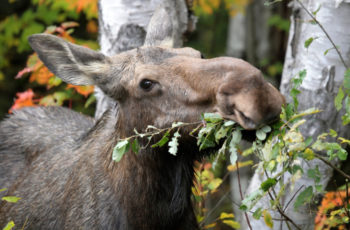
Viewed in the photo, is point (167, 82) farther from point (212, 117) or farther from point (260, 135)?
point (260, 135)

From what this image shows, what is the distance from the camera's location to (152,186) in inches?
163

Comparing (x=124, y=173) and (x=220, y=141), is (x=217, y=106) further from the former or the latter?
(x=124, y=173)

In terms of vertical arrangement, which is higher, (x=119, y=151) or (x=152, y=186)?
(x=119, y=151)

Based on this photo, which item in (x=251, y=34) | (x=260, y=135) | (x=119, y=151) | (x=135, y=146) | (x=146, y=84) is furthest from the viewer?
(x=251, y=34)

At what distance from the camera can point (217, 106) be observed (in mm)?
3396

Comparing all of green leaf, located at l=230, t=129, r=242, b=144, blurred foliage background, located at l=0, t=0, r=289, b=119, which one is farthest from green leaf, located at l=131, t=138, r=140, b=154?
blurred foliage background, located at l=0, t=0, r=289, b=119

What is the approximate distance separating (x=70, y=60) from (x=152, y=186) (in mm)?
1194

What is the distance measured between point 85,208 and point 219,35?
10974mm

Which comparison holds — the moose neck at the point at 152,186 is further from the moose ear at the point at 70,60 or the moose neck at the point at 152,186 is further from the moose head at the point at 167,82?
the moose ear at the point at 70,60

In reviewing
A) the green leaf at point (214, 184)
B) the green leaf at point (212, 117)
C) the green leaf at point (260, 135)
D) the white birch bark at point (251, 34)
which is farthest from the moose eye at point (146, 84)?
the white birch bark at point (251, 34)

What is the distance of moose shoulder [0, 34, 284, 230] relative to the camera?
3.30 metres

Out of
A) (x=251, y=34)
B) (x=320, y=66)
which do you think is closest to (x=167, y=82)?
(x=320, y=66)

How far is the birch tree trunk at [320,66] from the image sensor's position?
175 inches

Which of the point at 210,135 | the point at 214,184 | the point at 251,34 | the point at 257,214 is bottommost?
the point at 251,34
